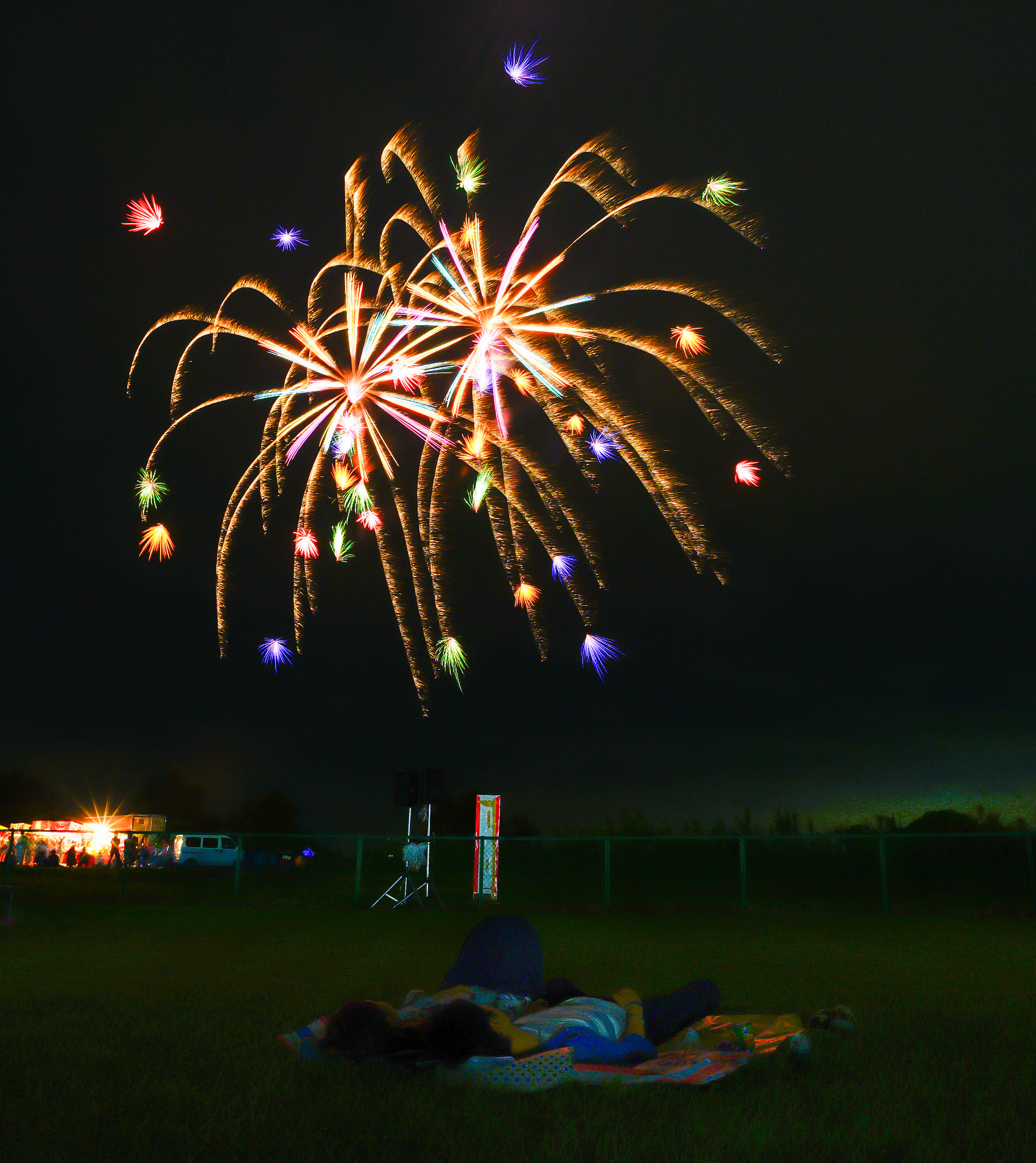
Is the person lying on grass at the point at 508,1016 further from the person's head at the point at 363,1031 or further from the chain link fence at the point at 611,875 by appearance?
the chain link fence at the point at 611,875

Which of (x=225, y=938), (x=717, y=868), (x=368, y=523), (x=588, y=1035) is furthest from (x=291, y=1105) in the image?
(x=717, y=868)

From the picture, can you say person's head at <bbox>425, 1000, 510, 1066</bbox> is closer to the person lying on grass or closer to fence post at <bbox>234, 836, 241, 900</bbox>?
the person lying on grass

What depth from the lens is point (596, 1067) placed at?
13.3 ft

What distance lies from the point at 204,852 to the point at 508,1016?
155ft

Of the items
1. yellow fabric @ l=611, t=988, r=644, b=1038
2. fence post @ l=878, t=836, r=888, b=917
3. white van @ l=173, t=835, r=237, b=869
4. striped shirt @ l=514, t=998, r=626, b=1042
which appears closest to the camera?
striped shirt @ l=514, t=998, r=626, b=1042

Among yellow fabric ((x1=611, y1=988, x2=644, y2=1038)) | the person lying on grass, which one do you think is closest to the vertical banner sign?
yellow fabric ((x1=611, y1=988, x2=644, y2=1038))

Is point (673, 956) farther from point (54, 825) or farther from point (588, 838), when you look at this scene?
point (54, 825)

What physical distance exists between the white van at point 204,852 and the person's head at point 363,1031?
44.5 meters

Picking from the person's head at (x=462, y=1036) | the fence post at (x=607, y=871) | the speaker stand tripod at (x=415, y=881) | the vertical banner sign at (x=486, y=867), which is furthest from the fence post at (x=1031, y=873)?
the person's head at (x=462, y=1036)

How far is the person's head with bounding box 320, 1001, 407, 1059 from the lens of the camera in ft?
13.0

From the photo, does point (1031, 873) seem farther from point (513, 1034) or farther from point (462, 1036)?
point (462, 1036)

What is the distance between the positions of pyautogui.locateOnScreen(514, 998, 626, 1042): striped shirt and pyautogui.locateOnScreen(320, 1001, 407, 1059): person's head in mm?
655

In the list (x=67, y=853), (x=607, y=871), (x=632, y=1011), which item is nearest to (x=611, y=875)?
(x=607, y=871)

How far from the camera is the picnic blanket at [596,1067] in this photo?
379 cm
